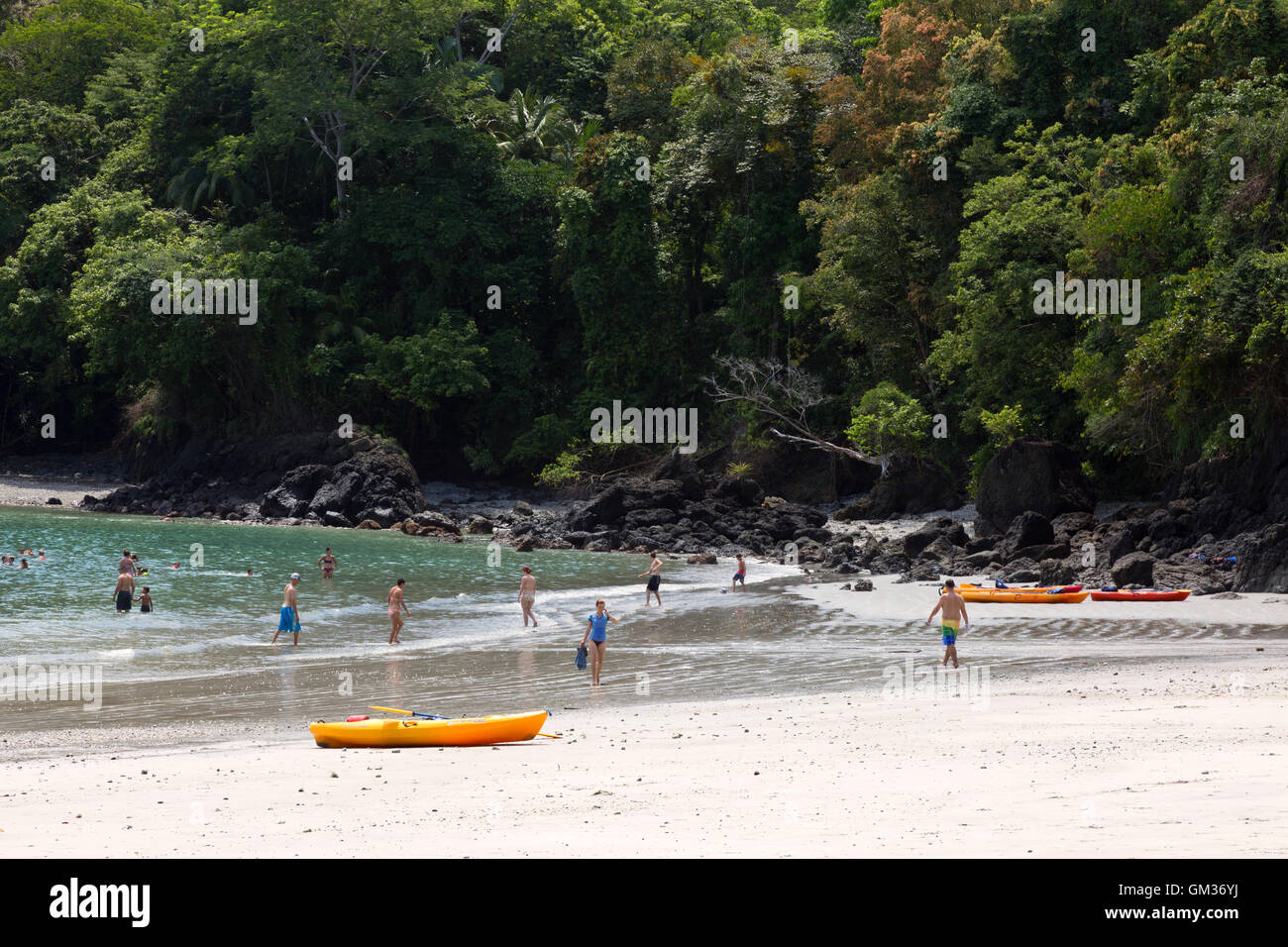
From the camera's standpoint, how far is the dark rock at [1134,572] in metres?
23.6

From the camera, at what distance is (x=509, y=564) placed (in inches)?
1302

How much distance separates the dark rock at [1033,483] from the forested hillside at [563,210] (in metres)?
1.04

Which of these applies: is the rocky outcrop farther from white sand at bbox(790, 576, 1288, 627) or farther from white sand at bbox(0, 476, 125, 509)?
white sand at bbox(790, 576, 1288, 627)

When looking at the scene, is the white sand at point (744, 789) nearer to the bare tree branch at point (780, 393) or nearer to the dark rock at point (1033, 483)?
the dark rock at point (1033, 483)

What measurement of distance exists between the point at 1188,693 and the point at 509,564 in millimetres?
22487

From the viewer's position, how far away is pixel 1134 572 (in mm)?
23641

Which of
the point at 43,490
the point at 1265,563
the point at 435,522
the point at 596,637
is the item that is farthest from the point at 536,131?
the point at 596,637

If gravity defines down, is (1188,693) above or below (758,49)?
below

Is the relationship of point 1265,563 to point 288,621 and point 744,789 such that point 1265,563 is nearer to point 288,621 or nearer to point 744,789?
point 288,621

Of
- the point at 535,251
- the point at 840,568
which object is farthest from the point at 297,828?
the point at 535,251

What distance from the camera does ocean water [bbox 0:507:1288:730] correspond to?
14.9m

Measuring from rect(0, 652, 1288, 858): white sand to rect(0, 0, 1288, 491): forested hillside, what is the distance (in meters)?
20.1

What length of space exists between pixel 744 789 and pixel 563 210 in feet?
140
